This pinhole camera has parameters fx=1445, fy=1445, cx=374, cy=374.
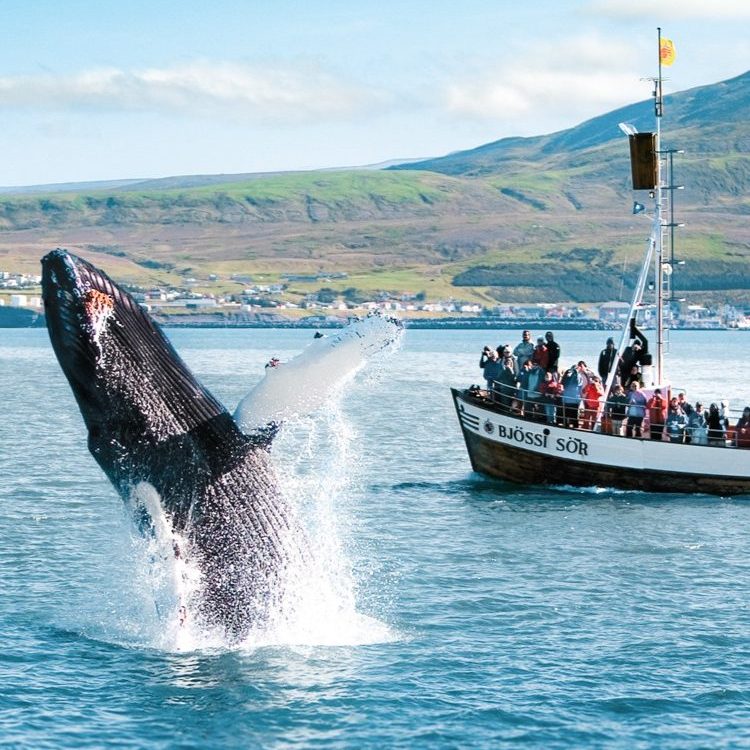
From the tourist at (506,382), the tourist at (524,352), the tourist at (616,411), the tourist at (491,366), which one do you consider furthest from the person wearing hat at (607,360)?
the tourist at (491,366)

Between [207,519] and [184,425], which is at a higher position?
[184,425]

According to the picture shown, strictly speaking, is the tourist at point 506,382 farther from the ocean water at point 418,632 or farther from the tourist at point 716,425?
the tourist at point 716,425

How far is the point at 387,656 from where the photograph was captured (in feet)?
54.3

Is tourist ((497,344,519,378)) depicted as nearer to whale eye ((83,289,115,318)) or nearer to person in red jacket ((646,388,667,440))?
person in red jacket ((646,388,667,440))

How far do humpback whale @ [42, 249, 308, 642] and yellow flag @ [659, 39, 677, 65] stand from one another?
78.1ft

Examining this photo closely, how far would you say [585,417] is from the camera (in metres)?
31.4

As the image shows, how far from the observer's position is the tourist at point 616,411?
31297 millimetres

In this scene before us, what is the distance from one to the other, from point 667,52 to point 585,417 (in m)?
9.69

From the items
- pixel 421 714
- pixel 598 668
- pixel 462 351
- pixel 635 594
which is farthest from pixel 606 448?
pixel 462 351

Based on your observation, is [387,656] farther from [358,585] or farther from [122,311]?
[122,311]

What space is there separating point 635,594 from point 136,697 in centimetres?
841

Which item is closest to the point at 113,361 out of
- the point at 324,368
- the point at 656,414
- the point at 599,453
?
the point at 324,368

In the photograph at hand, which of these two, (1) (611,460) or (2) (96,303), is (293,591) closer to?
(2) (96,303)

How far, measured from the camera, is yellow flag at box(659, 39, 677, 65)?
3475 cm
